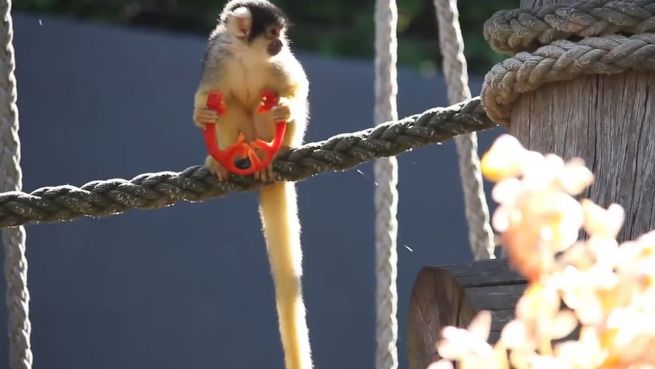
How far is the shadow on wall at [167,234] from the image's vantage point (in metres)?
4.39

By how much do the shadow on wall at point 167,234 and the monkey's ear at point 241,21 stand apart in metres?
1.81

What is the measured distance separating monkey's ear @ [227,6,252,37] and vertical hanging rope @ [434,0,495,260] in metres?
0.40

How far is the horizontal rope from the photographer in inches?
85.3

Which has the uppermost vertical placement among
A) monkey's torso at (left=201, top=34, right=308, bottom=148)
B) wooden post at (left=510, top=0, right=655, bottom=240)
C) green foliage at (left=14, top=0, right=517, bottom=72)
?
green foliage at (left=14, top=0, right=517, bottom=72)

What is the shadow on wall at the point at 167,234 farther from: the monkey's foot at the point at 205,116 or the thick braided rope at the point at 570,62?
the thick braided rope at the point at 570,62

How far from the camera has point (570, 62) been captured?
1485mm

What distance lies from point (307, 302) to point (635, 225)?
3.15 m

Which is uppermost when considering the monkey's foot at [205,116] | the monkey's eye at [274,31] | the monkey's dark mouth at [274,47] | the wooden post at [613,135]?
the monkey's eye at [274,31]

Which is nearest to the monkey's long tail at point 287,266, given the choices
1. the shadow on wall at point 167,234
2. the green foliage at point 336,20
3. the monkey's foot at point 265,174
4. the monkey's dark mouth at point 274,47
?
the monkey's foot at point 265,174

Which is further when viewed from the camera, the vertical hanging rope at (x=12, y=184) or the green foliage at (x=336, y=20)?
the green foliage at (x=336, y=20)

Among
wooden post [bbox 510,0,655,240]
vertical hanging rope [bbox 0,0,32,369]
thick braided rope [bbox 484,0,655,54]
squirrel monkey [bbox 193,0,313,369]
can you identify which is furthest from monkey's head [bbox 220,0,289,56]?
wooden post [bbox 510,0,655,240]

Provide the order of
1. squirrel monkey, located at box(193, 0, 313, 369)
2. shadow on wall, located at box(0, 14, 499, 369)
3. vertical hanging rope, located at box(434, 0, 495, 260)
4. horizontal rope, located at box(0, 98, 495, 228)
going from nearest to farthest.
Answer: horizontal rope, located at box(0, 98, 495, 228) < squirrel monkey, located at box(193, 0, 313, 369) < vertical hanging rope, located at box(434, 0, 495, 260) < shadow on wall, located at box(0, 14, 499, 369)

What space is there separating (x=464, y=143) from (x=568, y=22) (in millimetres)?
1226

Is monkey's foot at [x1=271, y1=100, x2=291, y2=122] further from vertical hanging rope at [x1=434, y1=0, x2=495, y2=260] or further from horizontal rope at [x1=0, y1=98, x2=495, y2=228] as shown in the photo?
vertical hanging rope at [x1=434, y1=0, x2=495, y2=260]
